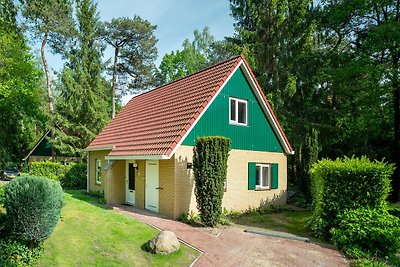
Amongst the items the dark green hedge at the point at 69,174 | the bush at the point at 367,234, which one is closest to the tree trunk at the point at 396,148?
the bush at the point at 367,234

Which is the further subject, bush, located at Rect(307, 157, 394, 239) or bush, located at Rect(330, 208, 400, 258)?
bush, located at Rect(307, 157, 394, 239)

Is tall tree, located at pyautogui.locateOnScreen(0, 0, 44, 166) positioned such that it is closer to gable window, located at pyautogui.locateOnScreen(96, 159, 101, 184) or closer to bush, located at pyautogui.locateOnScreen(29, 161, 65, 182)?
bush, located at pyautogui.locateOnScreen(29, 161, 65, 182)

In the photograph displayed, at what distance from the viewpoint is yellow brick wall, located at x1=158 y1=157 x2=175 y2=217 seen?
497 inches

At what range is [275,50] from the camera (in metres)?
23.4

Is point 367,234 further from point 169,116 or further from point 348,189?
point 169,116

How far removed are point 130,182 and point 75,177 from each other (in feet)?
29.8

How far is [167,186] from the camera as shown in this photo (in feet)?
42.3

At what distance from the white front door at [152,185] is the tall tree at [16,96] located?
52.9ft

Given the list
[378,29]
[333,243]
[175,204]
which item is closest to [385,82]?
[378,29]

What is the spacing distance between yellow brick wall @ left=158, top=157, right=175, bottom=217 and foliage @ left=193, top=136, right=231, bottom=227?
1.40m

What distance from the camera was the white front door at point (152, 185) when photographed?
1369 cm

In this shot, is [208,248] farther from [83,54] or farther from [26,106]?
[26,106]

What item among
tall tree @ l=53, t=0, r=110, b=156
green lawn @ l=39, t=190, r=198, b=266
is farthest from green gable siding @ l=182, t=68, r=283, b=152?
tall tree @ l=53, t=0, r=110, b=156

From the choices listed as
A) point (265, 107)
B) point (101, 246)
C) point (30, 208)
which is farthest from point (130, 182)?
point (30, 208)
